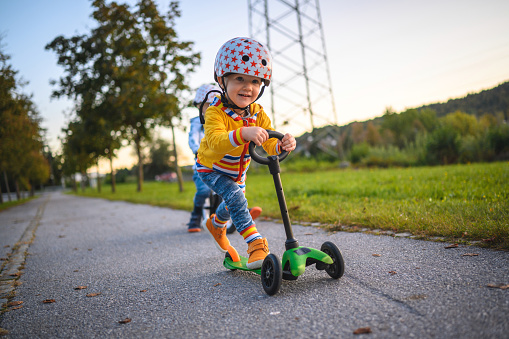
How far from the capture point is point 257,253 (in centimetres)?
275

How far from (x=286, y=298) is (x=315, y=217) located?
3098mm

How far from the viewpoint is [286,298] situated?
2.32m

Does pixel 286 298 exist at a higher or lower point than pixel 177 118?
lower

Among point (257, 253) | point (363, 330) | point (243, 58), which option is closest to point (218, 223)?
point (257, 253)

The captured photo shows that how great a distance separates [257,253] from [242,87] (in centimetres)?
133

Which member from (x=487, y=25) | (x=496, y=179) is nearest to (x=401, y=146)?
(x=487, y=25)

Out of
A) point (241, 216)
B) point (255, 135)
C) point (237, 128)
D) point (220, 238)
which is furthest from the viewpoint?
point (220, 238)

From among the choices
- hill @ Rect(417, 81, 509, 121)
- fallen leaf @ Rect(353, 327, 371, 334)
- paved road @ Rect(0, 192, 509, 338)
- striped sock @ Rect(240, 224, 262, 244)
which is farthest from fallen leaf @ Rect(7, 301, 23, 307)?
hill @ Rect(417, 81, 509, 121)

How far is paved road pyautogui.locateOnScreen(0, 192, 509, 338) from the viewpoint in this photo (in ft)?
5.98

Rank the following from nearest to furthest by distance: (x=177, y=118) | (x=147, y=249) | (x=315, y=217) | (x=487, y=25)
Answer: (x=147, y=249)
(x=315, y=217)
(x=487, y=25)
(x=177, y=118)

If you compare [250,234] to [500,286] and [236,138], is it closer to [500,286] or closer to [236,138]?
[236,138]

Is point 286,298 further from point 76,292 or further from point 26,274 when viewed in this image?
point 26,274

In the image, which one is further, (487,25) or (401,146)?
(401,146)

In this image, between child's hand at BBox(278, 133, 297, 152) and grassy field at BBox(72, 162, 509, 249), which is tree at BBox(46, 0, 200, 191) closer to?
grassy field at BBox(72, 162, 509, 249)
